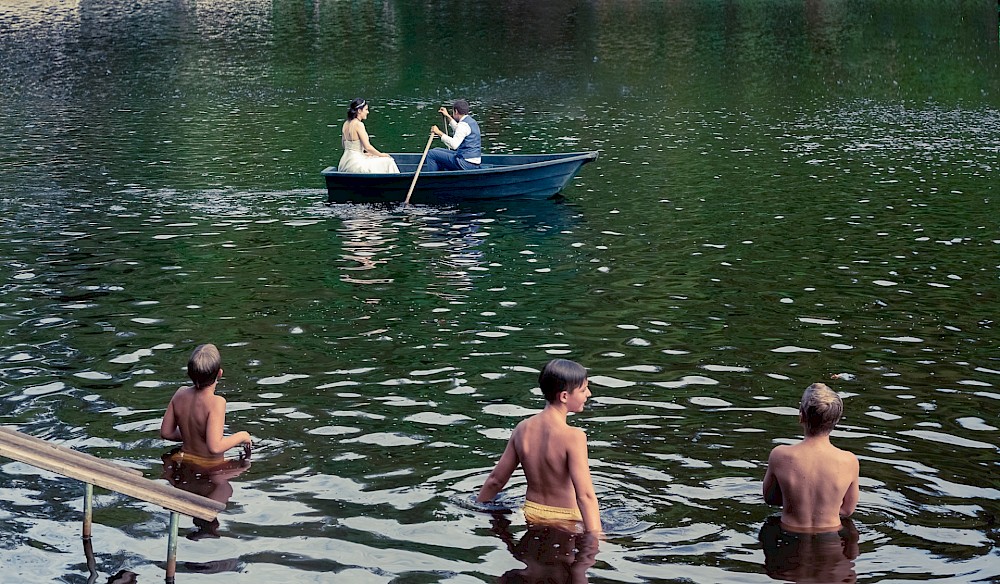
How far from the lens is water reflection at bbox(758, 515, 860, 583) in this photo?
28.8 ft

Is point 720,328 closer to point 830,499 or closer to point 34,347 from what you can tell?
Result: point 830,499

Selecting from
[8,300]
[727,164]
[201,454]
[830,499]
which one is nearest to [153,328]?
[8,300]

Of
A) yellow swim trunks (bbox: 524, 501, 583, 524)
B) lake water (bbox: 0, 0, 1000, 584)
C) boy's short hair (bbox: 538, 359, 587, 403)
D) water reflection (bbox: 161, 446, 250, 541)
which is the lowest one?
lake water (bbox: 0, 0, 1000, 584)

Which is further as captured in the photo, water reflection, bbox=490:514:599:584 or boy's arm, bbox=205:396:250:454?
boy's arm, bbox=205:396:250:454

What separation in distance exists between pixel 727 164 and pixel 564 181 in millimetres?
5675

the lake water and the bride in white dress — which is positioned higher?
the bride in white dress

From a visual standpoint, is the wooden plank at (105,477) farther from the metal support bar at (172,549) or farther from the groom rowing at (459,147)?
the groom rowing at (459,147)

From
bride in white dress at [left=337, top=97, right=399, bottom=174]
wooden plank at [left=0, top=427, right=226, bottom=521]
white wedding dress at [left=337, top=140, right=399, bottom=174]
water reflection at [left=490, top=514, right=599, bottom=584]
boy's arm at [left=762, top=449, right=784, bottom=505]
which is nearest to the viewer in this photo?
wooden plank at [left=0, top=427, right=226, bottom=521]

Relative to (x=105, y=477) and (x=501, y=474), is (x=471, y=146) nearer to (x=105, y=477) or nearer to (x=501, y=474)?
(x=501, y=474)

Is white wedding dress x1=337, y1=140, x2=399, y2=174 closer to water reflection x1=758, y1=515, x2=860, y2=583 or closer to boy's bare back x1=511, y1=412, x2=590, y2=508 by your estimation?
boy's bare back x1=511, y1=412, x2=590, y2=508

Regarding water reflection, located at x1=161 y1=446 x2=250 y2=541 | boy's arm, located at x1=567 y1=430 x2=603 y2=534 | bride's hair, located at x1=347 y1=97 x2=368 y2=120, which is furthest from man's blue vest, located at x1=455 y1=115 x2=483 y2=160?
boy's arm, located at x1=567 y1=430 x2=603 y2=534

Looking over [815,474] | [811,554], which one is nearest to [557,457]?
[815,474]

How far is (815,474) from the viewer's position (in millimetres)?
9023

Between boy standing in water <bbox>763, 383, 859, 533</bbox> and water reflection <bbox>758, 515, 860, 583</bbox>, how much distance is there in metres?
0.09
